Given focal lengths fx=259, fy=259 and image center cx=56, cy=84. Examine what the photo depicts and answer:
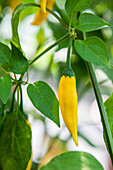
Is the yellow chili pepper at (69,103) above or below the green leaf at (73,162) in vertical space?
above

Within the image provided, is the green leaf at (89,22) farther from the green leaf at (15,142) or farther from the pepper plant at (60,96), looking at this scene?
the green leaf at (15,142)

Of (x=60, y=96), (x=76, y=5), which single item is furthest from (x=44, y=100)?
(x=76, y=5)

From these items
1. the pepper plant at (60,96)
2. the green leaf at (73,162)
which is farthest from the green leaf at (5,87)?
the green leaf at (73,162)

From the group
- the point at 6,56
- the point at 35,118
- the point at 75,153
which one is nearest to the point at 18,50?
the point at 6,56

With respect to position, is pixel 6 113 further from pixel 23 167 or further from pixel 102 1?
pixel 102 1

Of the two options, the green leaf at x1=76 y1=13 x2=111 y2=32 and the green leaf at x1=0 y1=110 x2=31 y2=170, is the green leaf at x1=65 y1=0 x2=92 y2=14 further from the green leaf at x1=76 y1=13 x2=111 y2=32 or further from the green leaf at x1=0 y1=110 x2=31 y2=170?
the green leaf at x1=0 y1=110 x2=31 y2=170

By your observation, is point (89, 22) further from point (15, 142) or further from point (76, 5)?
point (15, 142)
